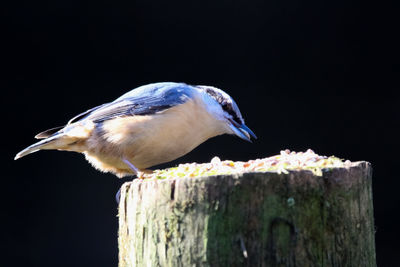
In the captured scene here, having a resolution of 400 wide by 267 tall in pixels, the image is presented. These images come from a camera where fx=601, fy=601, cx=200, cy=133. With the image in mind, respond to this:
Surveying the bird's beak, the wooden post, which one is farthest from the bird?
the wooden post

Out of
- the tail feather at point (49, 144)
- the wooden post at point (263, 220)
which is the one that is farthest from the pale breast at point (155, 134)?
the wooden post at point (263, 220)

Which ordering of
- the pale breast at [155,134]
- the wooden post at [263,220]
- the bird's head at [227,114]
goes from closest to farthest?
the wooden post at [263,220] < the pale breast at [155,134] < the bird's head at [227,114]

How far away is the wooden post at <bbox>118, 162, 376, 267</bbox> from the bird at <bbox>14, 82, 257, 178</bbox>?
4.20 ft

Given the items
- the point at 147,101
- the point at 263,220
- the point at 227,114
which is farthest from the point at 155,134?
the point at 263,220

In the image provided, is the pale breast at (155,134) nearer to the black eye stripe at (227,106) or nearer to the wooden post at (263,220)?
the black eye stripe at (227,106)

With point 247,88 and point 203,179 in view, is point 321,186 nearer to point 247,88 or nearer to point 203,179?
point 203,179

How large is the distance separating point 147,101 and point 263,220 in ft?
5.16

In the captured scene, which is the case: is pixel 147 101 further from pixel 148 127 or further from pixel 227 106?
pixel 227 106

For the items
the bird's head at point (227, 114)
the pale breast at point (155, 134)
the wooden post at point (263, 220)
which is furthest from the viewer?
the bird's head at point (227, 114)

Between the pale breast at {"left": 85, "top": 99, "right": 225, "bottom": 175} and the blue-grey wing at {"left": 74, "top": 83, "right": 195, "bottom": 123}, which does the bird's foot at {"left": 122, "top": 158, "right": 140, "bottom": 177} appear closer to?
the pale breast at {"left": 85, "top": 99, "right": 225, "bottom": 175}

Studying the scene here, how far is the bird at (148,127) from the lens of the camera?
286 centimetres

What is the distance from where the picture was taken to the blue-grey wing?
9.54 ft

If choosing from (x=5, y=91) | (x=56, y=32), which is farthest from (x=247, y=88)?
(x=5, y=91)

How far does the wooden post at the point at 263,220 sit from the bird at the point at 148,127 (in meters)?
1.28
